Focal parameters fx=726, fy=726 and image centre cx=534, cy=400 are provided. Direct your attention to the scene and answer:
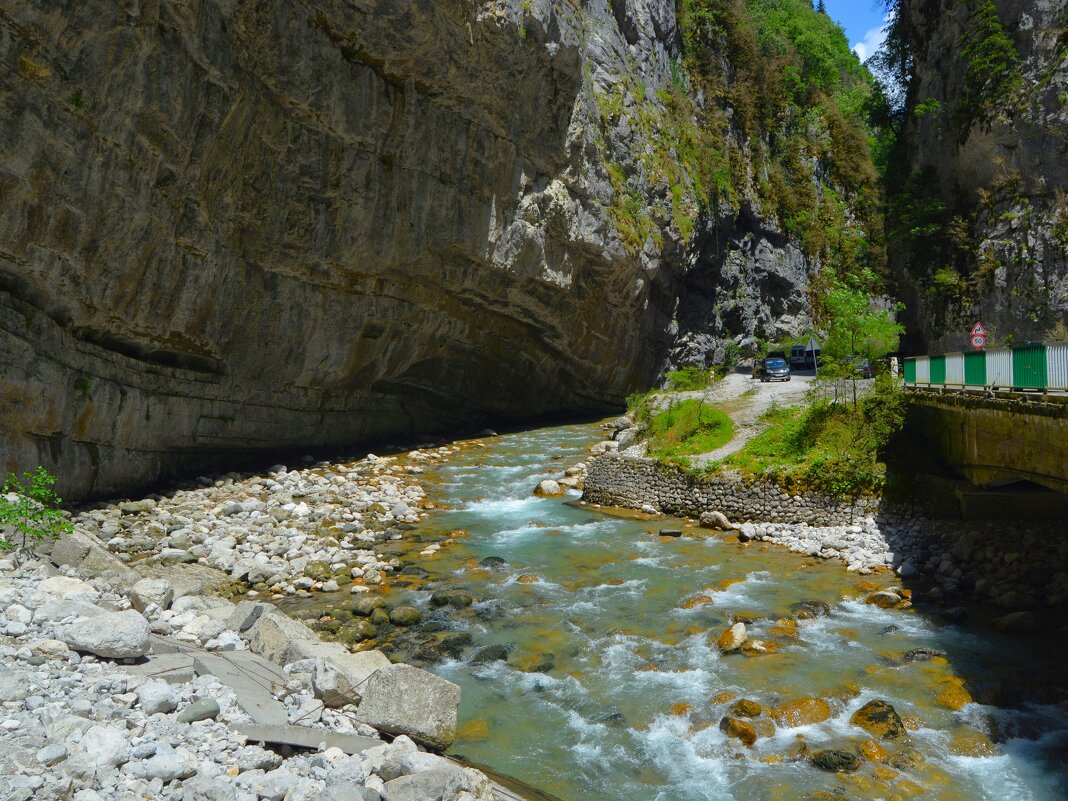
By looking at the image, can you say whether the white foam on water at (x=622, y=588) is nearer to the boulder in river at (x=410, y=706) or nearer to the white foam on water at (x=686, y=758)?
the white foam on water at (x=686, y=758)

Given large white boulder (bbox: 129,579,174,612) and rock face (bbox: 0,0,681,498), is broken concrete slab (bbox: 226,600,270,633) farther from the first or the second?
rock face (bbox: 0,0,681,498)

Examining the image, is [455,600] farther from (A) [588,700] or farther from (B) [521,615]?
(A) [588,700]

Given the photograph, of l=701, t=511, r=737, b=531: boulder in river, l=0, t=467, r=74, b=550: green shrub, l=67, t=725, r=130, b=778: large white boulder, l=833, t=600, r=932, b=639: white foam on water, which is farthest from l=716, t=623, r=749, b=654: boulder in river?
l=0, t=467, r=74, b=550: green shrub

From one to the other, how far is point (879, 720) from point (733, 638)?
263 cm

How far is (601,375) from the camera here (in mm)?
37344

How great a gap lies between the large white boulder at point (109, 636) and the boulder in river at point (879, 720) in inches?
325

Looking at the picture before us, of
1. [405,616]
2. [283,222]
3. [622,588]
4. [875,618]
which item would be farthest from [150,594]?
[283,222]

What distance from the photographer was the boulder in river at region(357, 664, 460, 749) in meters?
8.02

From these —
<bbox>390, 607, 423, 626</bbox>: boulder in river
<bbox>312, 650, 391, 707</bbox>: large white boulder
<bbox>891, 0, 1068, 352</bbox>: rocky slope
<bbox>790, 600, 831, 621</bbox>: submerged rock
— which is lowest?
<bbox>390, 607, 423, 626</bbox>: boulder in river

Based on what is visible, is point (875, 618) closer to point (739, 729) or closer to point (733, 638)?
point (733, 638)

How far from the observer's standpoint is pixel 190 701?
7309 mm

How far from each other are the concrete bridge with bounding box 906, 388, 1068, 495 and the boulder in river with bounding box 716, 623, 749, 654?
16.7 feet

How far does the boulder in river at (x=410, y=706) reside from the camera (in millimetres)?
8016

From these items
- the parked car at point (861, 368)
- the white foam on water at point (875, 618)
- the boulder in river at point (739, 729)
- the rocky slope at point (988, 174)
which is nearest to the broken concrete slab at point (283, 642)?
the boulder in river at point (739, 729)
